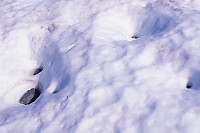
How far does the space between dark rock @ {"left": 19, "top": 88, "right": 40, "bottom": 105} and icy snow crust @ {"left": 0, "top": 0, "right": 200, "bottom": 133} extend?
2.5 inches

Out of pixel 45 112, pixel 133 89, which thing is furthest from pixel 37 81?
pixel 133 89

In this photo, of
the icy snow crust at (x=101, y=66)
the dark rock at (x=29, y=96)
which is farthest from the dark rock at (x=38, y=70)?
the dark rock at (x=29, y=96)

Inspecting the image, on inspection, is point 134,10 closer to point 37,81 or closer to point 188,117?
point 37,81

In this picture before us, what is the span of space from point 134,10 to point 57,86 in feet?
5.82

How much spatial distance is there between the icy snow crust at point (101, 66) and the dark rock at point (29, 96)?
0.21 ft

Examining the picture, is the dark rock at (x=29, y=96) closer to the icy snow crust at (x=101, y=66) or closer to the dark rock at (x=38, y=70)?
the icy snow crust at (x=101, y=66)

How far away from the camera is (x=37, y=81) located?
3029 mm

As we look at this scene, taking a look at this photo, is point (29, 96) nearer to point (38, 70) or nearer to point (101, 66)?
point (38, 70)

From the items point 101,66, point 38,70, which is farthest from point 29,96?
point 101,66

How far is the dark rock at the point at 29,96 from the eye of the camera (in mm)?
2826

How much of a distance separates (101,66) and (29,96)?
1.05 metres

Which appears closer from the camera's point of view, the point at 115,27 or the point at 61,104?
the point at 61,104

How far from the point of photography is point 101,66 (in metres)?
2.63

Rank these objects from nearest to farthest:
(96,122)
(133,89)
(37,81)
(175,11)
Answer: (96,122), (133,89), (37,81), (175,11)
